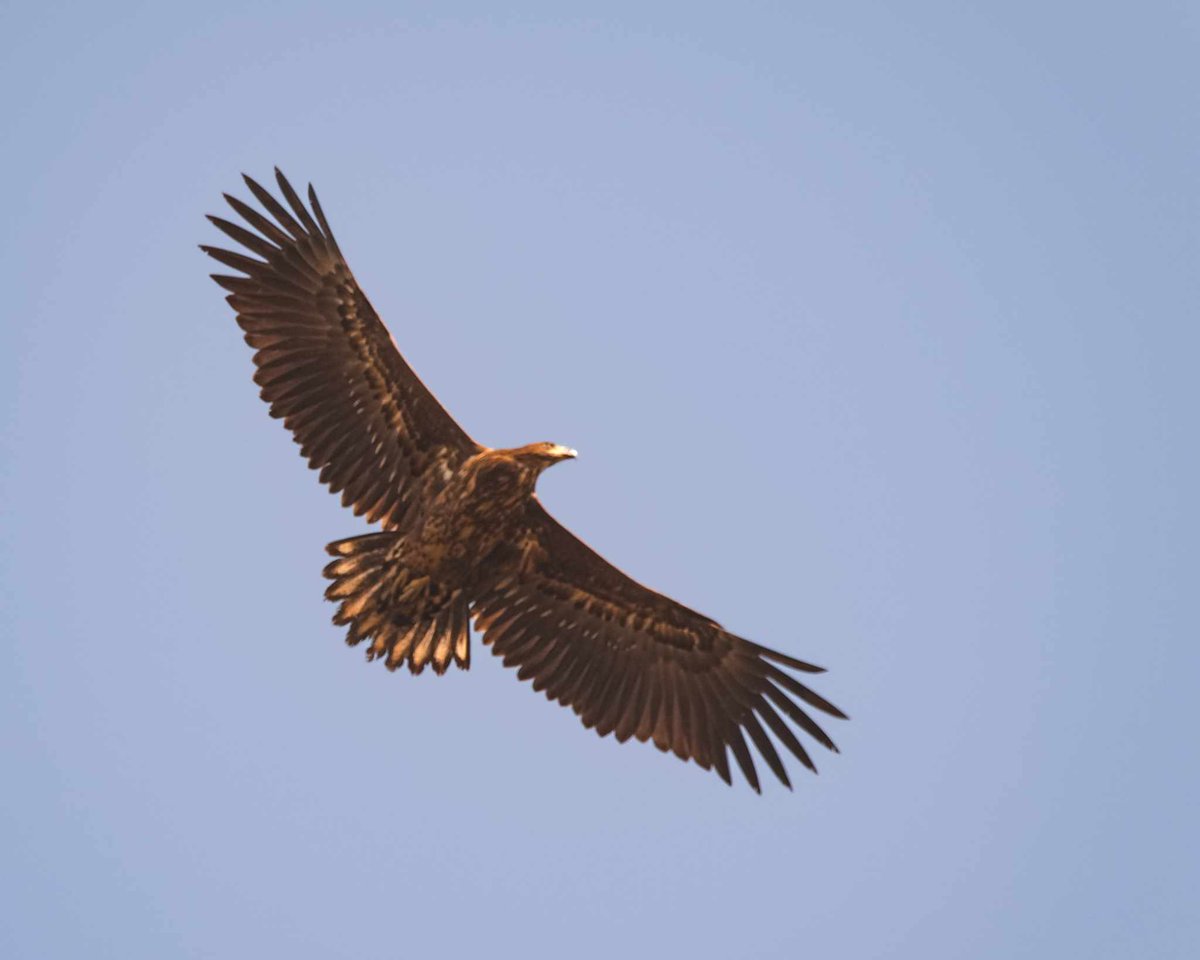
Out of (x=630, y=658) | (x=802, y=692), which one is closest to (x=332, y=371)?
(x=630, y=658)

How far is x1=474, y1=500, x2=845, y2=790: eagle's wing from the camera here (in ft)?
54.3

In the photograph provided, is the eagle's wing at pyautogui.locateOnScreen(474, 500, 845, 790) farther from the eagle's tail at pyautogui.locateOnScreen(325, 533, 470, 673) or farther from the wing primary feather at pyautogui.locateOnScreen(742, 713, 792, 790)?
the eagle's tail at pyautogui.locateOnScreen(325, 533, 470, 673)

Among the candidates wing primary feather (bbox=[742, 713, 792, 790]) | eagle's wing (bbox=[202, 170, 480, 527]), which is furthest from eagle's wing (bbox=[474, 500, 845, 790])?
eagle's wing (bbox=[202, 170, 480, 527])

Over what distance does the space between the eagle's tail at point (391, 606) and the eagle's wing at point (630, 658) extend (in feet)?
2.08

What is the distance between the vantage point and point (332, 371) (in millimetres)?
16203

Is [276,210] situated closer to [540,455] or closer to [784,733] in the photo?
[540,455]

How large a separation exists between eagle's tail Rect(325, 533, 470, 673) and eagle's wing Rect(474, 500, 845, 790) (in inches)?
25.0

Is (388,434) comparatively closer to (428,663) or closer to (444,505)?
(444,505)

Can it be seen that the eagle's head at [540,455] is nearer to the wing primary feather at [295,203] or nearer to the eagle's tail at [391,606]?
the eagle's tail at [391,606]

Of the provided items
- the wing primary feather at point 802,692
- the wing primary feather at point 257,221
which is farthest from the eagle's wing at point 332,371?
the wing primary feather at point 802,692

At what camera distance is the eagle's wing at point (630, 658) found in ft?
54.3

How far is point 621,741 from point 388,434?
11.3 ft

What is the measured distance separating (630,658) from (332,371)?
3.72m

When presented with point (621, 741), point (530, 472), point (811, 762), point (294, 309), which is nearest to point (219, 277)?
point (294, 309)
